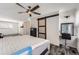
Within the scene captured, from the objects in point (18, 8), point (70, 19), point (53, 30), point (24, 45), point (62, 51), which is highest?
point (18, 8)

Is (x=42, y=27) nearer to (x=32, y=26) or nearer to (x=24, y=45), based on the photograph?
(x=32, y=26)

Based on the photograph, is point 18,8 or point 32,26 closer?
point 18,8

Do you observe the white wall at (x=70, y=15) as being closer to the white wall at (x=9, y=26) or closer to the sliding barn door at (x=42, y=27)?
the sliding barn door at (x=42, y=27)

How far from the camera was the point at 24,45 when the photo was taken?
1156mm

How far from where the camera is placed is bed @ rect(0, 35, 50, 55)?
3.42 ft

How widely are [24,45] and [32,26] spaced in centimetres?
33

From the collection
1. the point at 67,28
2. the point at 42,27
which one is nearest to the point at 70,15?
the point at 67,28

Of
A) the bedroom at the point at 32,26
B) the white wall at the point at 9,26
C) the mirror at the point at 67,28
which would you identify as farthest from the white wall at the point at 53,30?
the white wall at the point at 9,26

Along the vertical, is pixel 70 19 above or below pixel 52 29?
above

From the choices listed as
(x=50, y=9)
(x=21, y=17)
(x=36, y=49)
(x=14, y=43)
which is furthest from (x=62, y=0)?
(x=14, y=43)

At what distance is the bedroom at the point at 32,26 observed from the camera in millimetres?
1076

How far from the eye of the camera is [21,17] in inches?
47.4
